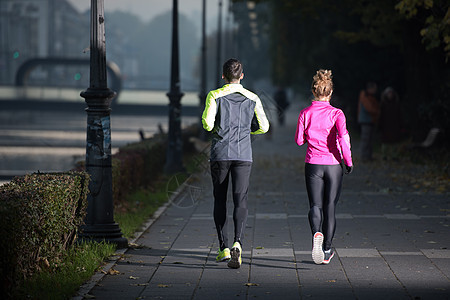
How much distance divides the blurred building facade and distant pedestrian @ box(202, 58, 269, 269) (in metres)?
79.1

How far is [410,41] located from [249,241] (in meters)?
14.2

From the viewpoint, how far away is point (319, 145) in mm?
7395

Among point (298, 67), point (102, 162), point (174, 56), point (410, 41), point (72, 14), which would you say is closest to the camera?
point (102, 162)

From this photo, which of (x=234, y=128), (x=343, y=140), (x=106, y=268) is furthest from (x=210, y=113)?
(x=106, y=268)

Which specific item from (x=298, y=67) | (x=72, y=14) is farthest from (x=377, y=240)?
(x=72, y=14)

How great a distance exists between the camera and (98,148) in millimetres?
8484

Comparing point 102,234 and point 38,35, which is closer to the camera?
point 102,234

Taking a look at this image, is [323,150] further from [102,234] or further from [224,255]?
[102,234]

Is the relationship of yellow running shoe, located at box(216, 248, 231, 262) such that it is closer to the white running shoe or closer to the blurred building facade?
the white running shoe

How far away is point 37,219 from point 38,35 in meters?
111

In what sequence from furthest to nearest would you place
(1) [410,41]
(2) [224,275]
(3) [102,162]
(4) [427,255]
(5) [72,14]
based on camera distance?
(5) [72,14] → (1) [410,41] → (3) [102,162] → (4) [427,255] → (2) [224,275]

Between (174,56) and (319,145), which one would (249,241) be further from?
(174,56)

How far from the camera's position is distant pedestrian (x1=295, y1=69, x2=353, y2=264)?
738cm

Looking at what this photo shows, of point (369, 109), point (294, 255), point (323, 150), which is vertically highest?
point (323, 150)
